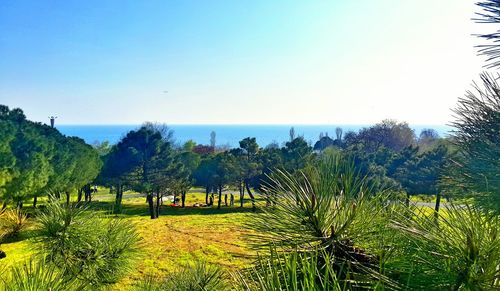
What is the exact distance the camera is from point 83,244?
3.89 metres

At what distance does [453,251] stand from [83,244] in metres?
3.87

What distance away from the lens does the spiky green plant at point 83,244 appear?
378cm

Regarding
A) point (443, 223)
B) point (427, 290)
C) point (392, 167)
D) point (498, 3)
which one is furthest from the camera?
→ point (392, 167)

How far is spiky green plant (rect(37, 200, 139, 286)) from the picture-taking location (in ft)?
12.4

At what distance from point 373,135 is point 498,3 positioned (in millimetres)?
65434

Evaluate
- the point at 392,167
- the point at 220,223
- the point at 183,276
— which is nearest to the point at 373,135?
the point at 392,167

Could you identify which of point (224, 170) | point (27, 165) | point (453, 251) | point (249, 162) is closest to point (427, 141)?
point (249, 162)

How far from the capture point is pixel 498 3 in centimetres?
186

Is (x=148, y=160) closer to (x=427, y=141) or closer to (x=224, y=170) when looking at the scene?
(x=224, y=170)

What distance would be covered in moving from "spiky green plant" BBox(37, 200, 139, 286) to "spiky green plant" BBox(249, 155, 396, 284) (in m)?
2.74

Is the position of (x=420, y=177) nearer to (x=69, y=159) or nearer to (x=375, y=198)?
(x=375, y=198)

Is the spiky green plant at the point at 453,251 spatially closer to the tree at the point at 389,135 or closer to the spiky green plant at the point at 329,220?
the spiky green plant at the point at 329,220

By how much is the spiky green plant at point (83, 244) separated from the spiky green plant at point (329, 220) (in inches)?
108

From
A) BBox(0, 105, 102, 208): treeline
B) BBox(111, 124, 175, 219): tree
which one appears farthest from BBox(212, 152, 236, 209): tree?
BBox(0, 105, 102, 208): treeline
